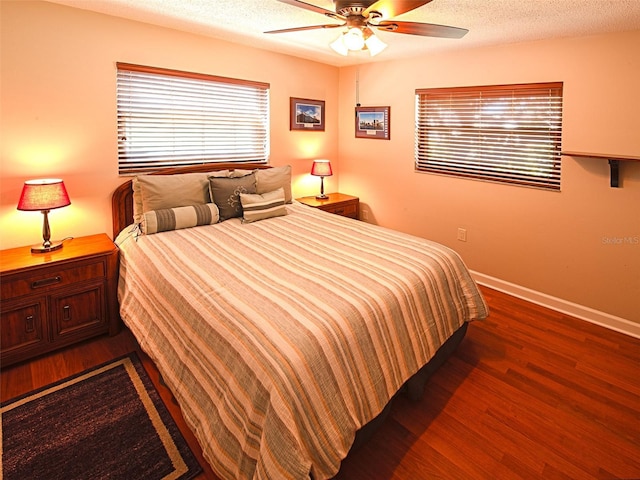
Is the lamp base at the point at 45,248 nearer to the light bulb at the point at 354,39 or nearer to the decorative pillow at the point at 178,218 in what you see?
the decorative pillow at the point at 178,218

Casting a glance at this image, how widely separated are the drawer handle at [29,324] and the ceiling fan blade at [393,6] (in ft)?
8.95

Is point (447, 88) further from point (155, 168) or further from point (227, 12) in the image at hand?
point (155, 168)

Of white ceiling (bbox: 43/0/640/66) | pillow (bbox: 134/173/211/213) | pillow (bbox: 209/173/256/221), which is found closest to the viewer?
white ceiling (bbox: 43/0/640/66)

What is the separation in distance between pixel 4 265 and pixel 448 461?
2739 millimetres

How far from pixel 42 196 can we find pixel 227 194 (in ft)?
4.11

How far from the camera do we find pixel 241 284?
1896mm

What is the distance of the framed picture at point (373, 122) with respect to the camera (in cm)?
424

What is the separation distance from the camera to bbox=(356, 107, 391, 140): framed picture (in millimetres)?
4242

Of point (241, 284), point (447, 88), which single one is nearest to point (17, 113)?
point (241, 284)

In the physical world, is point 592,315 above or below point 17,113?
below

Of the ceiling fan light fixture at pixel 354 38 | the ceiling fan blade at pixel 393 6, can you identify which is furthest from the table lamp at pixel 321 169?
the ceiling fan blade at pixel 393 6

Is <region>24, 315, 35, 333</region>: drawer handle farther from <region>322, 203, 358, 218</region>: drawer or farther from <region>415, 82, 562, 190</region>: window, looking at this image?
<region>415, 82, 562, 190</region>: window

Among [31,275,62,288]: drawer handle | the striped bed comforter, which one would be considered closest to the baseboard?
the striped bed comforter

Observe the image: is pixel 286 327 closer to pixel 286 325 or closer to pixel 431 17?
pixel 286 325
